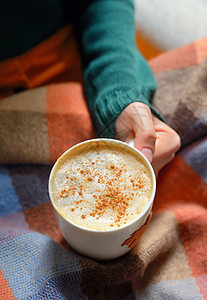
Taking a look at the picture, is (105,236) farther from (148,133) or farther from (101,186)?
(148,133)

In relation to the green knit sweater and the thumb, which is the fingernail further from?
the green knit sweater

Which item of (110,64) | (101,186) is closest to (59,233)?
(101,186)

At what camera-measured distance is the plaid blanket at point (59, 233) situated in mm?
493

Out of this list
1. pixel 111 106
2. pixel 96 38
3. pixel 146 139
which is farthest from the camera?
pixel 96 38

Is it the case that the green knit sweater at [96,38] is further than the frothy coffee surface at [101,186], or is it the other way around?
the green knit sweater at [96,38]

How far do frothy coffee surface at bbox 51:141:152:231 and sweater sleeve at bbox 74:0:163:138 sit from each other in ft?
0.51

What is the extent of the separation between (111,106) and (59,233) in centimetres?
26

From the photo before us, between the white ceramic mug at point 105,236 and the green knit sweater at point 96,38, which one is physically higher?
the green knit sweater at point 96,38

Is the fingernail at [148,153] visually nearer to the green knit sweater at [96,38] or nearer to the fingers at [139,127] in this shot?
the fingers at [139,127]

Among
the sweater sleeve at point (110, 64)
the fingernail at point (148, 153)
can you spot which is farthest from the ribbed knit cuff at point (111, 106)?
the fingernail at point (148, 153)

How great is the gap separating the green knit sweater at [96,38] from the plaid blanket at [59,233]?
0.18 ft

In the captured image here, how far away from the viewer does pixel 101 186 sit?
1.47 ft

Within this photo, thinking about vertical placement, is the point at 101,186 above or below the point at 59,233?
above

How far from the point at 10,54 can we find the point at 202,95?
459 mm
